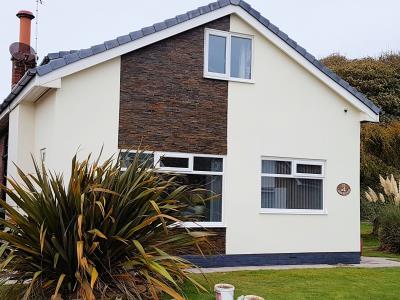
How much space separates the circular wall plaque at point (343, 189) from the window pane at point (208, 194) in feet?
10.8

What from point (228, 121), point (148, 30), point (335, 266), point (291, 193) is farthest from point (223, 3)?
point (335, 266)

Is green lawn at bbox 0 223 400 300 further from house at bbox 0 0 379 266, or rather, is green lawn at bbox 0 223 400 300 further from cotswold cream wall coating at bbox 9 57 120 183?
cotswold cream wall coating at bbox 9 57 120 183

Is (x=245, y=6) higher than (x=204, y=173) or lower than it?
higher

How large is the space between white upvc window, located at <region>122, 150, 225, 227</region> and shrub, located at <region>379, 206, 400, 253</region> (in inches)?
253

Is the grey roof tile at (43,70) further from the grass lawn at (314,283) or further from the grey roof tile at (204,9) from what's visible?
the grass lawn at (314,283)

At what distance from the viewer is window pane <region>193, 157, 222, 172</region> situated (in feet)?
39.5

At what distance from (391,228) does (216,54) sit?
8.10 metres

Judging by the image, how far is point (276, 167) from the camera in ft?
42.4

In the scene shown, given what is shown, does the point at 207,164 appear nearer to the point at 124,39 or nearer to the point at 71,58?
the point at 124,39

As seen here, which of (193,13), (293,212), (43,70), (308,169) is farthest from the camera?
(308,169)

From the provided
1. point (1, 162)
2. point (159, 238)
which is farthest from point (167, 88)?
point (1, 162)

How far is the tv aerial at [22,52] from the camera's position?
1560 cm

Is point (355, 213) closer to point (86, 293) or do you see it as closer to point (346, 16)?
point (86, 293)

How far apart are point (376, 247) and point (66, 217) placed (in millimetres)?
13156
